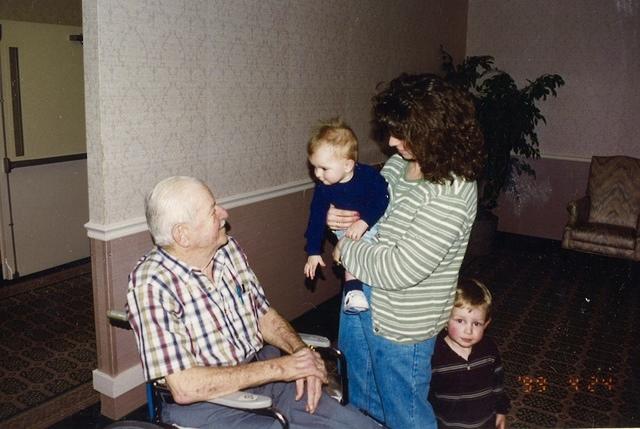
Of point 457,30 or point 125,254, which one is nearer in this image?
point 125,254

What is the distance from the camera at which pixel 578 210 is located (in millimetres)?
5551

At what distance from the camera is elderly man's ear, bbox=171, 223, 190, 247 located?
1.78 metres

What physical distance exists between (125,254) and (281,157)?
1341mm

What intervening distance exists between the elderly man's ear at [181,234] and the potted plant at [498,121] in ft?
14.1

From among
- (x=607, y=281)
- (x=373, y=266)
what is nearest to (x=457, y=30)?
(x=607, y=281)

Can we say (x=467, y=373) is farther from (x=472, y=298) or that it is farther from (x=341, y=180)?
(x=341, y=180)

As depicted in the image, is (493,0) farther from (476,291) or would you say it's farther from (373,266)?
(373,266)

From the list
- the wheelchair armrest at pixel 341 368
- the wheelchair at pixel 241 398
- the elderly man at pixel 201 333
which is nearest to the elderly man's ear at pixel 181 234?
the elderly man at pixel 201 333

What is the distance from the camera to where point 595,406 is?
10.3 ft

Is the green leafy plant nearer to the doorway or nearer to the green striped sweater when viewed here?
the doorway

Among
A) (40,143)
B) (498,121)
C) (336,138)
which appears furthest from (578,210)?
(40,143)

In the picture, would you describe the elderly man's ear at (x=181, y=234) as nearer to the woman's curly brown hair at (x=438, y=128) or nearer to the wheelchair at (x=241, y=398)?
the wheelchair at (x=241, y=398)

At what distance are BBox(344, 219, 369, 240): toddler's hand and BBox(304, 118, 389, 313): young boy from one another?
10 mm

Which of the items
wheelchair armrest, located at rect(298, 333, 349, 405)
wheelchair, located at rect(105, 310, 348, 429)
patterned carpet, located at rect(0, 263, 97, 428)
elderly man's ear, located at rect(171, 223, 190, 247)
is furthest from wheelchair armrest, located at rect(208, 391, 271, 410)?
patterned carpet, located at rect(0, 263, 97, 428)
